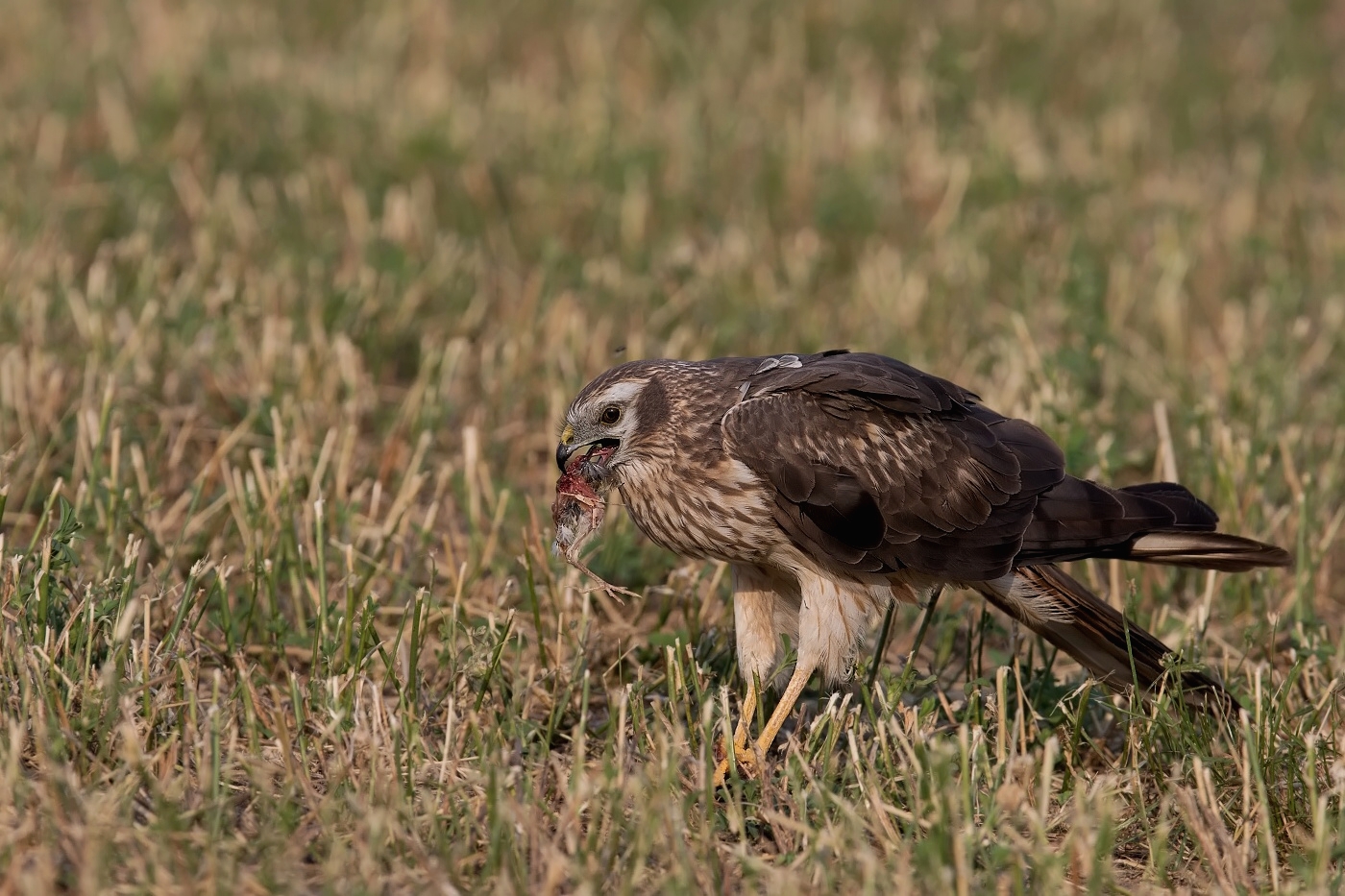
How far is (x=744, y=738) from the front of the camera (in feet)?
14.2

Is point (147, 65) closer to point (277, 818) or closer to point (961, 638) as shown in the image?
point (961, 638)

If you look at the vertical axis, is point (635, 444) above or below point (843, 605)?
above

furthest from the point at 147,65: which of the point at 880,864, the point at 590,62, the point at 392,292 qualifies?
the point at 880,864

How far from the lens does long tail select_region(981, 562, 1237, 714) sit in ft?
14.9

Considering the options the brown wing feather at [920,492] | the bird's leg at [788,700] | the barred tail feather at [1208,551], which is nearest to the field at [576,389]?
the bird's leg at [788,700]

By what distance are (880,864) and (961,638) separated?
196 centimetres

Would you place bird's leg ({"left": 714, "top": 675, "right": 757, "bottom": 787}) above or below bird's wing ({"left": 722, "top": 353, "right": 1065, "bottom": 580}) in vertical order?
below

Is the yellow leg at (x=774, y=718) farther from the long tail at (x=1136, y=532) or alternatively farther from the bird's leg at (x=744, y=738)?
the long tail at (x=1136, y=532)

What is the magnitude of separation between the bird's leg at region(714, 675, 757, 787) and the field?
0.36 ft

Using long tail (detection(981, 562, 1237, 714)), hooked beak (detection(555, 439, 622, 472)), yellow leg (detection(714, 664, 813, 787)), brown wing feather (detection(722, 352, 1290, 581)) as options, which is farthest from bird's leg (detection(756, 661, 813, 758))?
hooked beak (detection(555, 439, 622, 472))

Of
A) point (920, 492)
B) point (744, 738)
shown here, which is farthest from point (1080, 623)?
point (744, 738)

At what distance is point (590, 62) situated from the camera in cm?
1057

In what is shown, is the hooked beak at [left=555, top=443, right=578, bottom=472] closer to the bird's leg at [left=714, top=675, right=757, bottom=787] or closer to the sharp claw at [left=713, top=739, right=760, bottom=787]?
the bird's leg at [left=714, top=675, right=757, bottom=787]

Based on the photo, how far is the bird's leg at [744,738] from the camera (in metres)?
4.17
